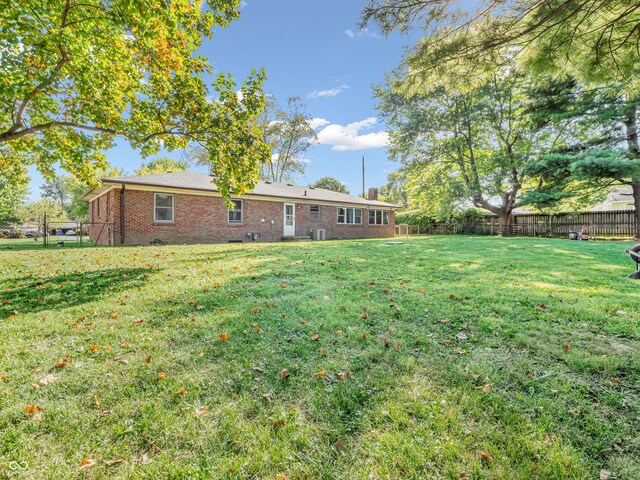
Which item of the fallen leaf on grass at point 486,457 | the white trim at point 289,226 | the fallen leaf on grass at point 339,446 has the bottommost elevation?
the fallen leaf on grass at point 339,446

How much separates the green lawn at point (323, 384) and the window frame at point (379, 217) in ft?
65.4

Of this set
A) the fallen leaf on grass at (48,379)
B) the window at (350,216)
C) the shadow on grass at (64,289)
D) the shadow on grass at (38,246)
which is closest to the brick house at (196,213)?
the window at (350,216)

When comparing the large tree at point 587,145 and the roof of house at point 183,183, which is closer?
the large tree at point 587,145

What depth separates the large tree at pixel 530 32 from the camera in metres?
3.47

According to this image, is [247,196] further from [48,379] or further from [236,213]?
[48,379]

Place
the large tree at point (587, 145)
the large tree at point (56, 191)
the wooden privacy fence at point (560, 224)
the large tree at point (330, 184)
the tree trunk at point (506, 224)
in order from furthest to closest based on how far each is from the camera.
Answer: the large tree at point (56, 191)
the large tree at point (330, 184)
the tree trunk at point (506, 224)
the wooden privacy fence at point (560, 224)
the large tree at point (587, 145)

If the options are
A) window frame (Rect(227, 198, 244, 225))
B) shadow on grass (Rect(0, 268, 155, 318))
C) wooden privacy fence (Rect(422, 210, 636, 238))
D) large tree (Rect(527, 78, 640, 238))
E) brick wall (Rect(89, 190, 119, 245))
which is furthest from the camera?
wooden privacy fence (Rect(422, 210, 636, 238))

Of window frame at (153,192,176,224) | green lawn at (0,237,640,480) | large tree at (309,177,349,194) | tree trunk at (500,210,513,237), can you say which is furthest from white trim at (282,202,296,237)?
large tree at (309,177,349,194)

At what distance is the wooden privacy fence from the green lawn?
778 inches

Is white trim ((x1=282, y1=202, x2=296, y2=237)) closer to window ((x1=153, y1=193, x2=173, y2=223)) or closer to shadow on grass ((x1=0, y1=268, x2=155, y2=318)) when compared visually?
window ((x1=153, y1=193, x2=173, y2=223))

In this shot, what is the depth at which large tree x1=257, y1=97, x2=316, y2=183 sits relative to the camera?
103 ft

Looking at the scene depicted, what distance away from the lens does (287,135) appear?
32469mm

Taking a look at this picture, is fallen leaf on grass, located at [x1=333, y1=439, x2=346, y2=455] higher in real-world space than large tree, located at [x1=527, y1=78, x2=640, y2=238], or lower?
lower

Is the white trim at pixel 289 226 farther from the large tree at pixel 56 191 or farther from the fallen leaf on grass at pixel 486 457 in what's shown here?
the large tree at pixel 56 191
